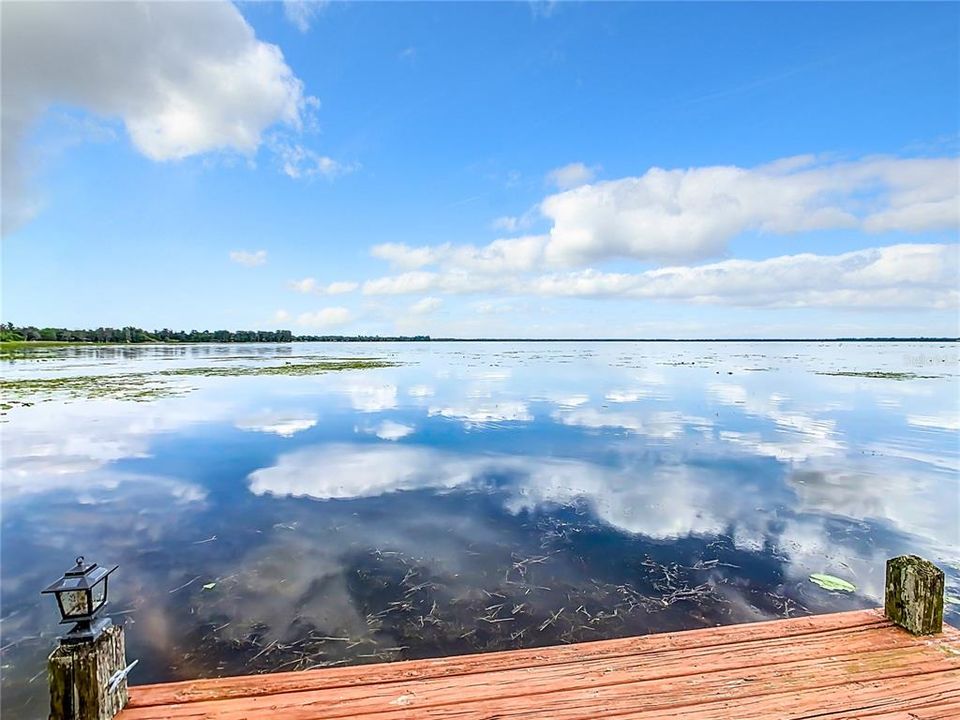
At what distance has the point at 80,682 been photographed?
3654mm

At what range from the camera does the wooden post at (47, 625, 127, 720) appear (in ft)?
11.9

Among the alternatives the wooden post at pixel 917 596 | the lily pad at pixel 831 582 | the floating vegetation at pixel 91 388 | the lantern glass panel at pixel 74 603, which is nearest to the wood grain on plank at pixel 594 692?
the wooden post at pixel 917 596

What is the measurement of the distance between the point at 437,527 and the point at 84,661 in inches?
250

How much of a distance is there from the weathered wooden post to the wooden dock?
1.01 feet

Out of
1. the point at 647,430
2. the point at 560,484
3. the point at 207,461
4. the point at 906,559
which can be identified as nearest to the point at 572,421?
the point at 647,430

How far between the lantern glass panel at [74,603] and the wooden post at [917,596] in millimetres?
7703

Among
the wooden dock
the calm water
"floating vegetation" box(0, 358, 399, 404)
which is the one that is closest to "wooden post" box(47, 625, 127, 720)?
the wooden dock

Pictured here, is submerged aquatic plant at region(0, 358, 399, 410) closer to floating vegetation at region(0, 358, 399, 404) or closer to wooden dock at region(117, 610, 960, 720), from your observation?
floating vegetation at region(0, 358, 399, 404)

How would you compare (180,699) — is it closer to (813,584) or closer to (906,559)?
(906,559)

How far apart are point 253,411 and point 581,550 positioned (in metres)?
19.2

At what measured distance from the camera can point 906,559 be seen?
17.3 feet

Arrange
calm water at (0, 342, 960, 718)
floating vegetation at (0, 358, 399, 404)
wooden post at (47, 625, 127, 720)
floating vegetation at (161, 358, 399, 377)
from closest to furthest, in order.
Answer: wooden post at (47, 625, 127, 720) < calm water at (0, 342, 960, 718) < floating vegetation at (0, 358, 399, 404) < floating vegetation at (161, 358, 399, 377)

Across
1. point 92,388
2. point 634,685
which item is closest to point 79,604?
point 634,685

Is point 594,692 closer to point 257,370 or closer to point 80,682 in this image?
point 80,682
